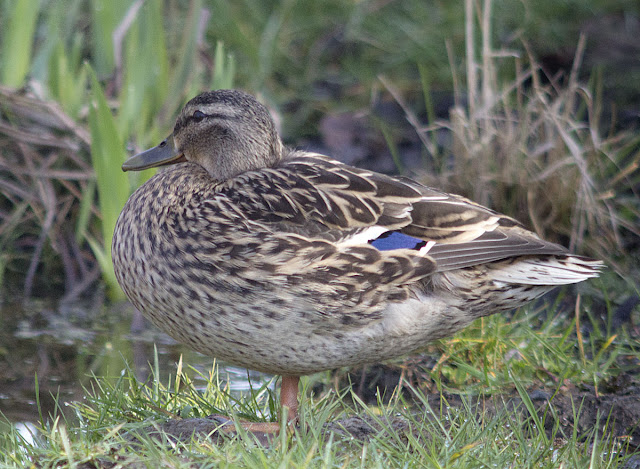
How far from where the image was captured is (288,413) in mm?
3445

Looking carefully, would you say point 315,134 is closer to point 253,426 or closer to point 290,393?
point 290,393

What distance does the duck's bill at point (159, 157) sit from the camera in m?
3.88

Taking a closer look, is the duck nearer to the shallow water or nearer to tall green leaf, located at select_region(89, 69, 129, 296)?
the shallow water

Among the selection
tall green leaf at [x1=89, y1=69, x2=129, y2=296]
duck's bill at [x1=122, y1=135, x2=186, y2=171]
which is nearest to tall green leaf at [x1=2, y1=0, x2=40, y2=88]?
tall green leaf at [x1=89, y1=69, x2=129, y2=296]

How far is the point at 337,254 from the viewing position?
3.30 meters

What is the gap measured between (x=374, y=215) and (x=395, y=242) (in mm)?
134

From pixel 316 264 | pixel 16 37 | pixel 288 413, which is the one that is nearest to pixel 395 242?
Answer: pixel 316 264

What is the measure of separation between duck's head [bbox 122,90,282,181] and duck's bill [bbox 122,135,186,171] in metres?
0.11

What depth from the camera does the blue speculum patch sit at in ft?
11.0

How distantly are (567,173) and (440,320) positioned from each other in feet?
7.14

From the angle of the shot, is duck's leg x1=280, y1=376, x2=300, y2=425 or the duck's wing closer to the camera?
the duck's wing

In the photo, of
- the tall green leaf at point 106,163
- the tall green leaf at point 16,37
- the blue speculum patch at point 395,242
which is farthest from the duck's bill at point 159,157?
the tall green leaf at point 16,37

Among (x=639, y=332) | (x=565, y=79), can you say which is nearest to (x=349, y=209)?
(x=639, y=332)

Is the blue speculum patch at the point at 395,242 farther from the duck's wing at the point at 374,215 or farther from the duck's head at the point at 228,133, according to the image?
the duck's head at the point at 228,133
